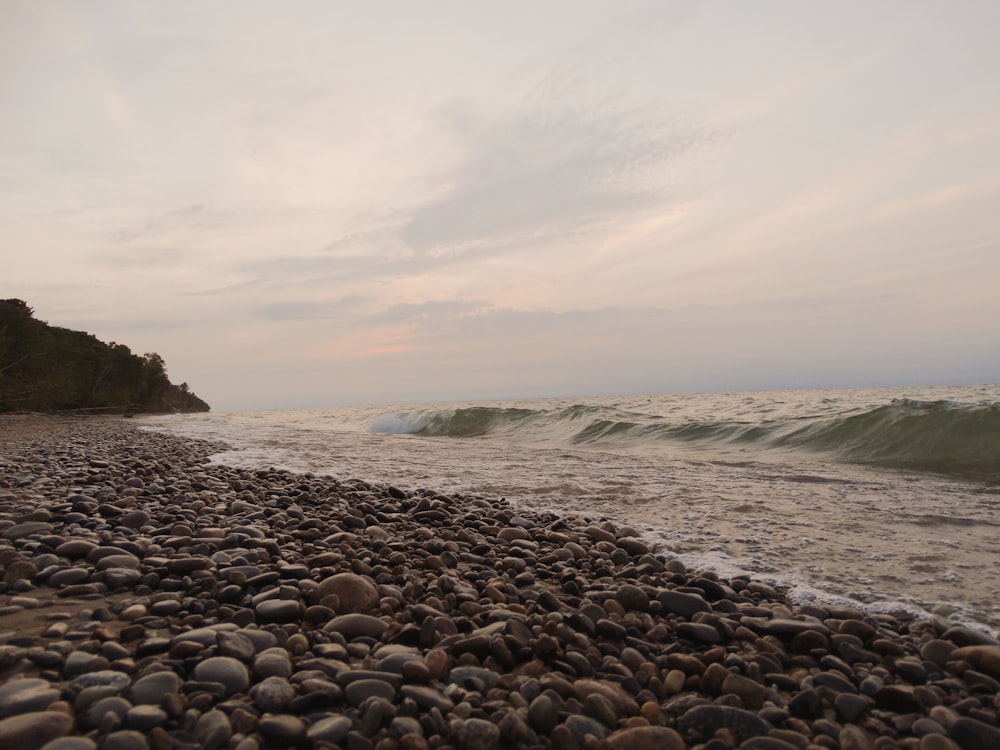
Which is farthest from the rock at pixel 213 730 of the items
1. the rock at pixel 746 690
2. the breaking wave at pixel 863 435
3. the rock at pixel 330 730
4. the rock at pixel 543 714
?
the breaking wave at pixel 863 435

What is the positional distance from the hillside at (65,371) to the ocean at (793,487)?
26089mm

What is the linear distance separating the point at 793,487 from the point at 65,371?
43.8 meters

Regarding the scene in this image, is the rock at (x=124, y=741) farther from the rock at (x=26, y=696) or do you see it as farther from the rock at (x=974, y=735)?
the rock at (x=974, y=735)

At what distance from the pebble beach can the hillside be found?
33.9 metres

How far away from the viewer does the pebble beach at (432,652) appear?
1955mm

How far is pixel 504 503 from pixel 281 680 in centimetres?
444

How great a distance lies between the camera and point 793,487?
25.4 feet

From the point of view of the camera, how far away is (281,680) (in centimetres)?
212

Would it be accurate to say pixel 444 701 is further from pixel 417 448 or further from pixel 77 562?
pixel 417 448

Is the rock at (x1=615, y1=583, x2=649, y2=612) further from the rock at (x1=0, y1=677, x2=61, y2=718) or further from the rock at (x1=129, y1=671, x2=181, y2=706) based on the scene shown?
the rock at (x1=0, y1=677, x2=61, y2=718)

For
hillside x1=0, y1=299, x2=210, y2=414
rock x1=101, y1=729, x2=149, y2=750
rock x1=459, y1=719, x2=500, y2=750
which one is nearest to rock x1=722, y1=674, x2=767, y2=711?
rock x1=459, y1=719, x2=500, y2=750

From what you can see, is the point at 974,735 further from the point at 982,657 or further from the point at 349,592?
the point at 349,592

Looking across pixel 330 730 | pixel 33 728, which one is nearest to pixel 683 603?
pixel 330 730

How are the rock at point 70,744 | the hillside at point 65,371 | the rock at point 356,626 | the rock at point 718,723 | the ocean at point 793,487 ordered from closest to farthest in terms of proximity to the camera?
the rock at point 70,744 → the rock at point 718,723 → the rock at point 356,626 → the ocean at point 793,487 → the hillside at point 65,371
